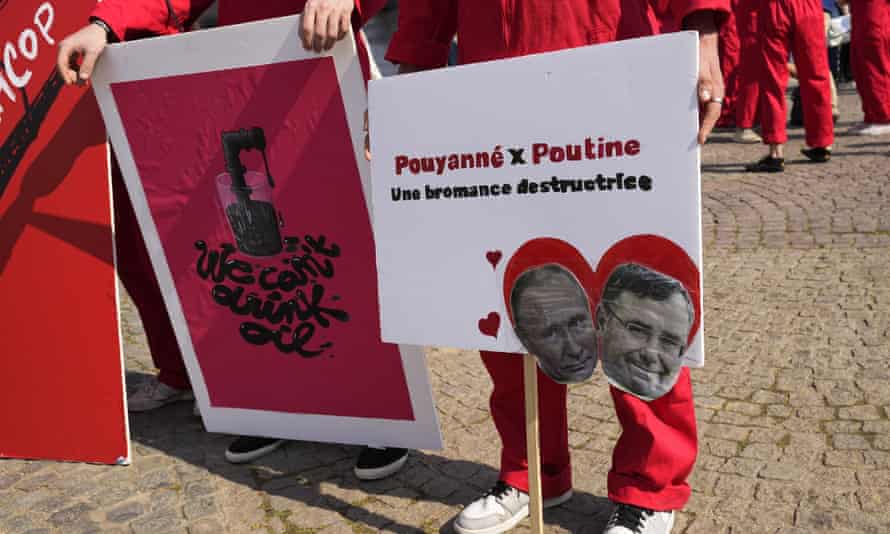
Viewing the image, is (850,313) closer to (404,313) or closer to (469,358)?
(469,358)

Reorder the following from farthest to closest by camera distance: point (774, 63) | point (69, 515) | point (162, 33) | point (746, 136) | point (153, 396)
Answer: point (746, 136), point (774, 63), point (153, 396), point (162, 33), point (69, 515)

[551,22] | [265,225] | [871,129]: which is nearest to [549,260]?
[551,22]

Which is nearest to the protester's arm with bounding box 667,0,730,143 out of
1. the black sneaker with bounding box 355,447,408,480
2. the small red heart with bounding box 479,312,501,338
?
the small red heart with bounding box 479,312,501,338

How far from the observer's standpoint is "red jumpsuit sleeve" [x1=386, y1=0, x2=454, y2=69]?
2252mm

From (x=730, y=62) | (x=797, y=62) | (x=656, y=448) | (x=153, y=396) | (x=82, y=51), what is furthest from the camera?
(x=730, y=62)

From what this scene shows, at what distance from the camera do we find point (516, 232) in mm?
1847

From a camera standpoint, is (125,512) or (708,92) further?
(125,512)

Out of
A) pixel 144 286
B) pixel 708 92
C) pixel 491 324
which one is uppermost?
pixel 708 92

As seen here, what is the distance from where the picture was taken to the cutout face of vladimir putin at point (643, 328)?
171 cm

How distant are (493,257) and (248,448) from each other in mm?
1457

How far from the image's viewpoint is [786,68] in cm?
681

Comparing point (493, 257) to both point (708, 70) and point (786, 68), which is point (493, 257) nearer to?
point (708, 70)

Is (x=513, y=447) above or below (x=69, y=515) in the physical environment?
above

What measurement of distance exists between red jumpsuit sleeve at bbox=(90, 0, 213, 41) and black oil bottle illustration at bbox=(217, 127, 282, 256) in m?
0.47
